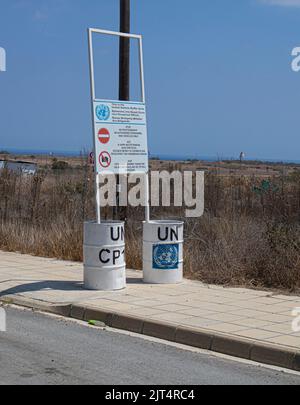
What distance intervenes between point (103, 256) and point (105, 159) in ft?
5.17

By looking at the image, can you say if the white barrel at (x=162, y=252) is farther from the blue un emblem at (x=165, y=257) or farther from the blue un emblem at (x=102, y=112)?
the blue un emblem at (x=102, y=112)

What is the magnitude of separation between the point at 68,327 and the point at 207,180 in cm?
909

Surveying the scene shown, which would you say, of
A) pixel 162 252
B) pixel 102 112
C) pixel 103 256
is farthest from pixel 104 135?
pixel 162 252

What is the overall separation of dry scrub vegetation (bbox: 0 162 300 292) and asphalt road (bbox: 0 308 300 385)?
154 inches

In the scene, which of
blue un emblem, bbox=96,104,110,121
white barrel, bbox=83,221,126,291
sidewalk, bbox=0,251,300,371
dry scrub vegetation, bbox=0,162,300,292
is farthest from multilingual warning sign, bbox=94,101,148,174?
dry scrub vegetation, bbox=0,162,300,292

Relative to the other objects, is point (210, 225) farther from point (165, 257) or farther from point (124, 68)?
point (124, 68)

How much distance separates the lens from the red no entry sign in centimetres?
1173

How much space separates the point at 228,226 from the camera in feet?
48.2

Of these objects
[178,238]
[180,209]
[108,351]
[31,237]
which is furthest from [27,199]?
A: [108,351]

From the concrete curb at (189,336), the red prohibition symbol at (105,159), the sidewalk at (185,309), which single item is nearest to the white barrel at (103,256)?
the sidewalk at (185,309)

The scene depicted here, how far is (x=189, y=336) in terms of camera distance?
886 cm

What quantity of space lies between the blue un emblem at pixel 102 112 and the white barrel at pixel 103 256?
172cm

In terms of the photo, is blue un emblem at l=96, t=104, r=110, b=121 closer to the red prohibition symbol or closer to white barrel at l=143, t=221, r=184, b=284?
the red prohibition symbol

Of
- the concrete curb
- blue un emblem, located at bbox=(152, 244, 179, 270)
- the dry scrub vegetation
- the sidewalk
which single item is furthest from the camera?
the dry scrub vegetation
